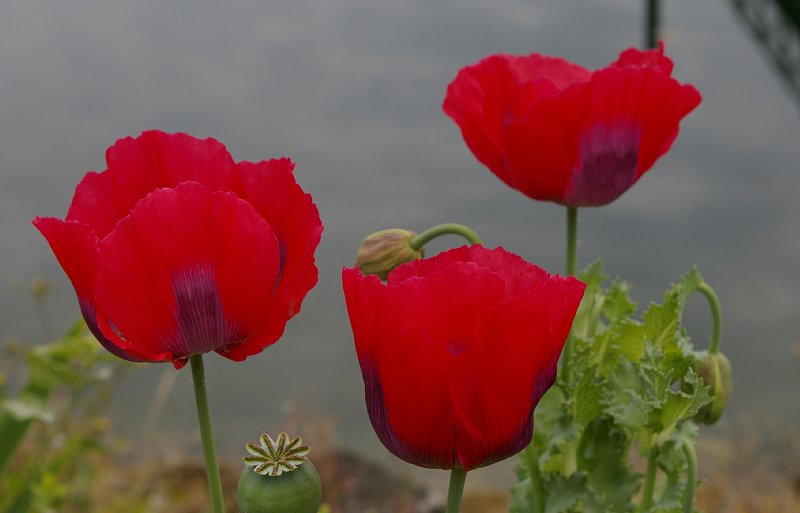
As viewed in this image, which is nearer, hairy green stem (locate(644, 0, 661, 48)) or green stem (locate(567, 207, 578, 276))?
green stem (locate(567, 207, 578, 276))

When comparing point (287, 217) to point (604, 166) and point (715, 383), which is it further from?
point (715, 383)

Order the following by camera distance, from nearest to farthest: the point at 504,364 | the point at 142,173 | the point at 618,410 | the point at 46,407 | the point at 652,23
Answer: the point at 504,364, the point at 142,173, the point at 618,410, the point at 46,407, the point at 652,23

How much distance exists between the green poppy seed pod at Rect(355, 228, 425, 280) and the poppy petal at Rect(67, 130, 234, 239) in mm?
188

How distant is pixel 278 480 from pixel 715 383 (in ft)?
1.47

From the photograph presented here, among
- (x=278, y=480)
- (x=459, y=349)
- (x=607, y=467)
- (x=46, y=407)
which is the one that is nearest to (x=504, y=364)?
(x=459, y=349)

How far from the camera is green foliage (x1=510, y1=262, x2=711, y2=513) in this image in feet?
2.80

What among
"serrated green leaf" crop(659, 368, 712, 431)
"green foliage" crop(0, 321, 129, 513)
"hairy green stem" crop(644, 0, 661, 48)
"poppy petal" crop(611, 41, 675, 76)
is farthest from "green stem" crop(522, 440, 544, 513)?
"hairy green stem" crop(644, 0, 661, 48)

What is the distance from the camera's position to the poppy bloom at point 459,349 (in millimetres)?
620

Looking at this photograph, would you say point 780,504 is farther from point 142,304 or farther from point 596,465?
point 142,304

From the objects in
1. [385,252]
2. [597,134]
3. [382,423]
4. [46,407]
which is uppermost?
[597,134]

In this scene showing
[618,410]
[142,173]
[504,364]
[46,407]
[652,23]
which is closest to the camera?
[504,364]

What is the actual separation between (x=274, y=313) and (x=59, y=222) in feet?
0.47

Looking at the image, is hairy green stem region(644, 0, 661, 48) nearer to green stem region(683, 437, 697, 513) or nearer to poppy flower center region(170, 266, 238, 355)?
green stem region(683, 437, 697, 513)

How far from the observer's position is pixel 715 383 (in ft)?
3.07
